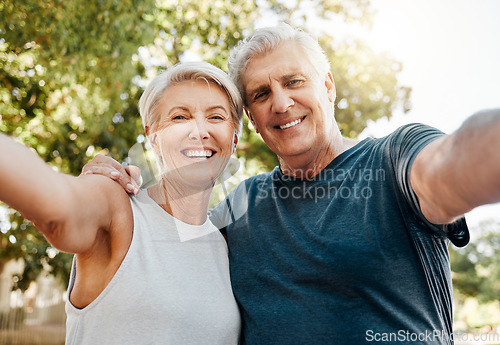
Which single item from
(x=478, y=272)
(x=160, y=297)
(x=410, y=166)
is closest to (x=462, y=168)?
(x=410, y=166)

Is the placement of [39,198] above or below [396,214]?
above

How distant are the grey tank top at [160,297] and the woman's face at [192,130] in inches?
9.8

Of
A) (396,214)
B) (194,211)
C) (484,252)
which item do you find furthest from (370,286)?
(484,252)

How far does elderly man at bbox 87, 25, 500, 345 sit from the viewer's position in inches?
50.2

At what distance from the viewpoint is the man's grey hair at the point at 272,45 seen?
2.25 metres

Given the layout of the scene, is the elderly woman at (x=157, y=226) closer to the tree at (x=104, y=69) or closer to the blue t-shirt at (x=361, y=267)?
the blue t-shirt at (x=361, y=267)

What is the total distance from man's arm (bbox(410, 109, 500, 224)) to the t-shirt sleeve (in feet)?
Answer: 0.19

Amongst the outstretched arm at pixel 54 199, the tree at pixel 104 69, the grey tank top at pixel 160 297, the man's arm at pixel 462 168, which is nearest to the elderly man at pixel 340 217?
the man's arm at pixel 462 168

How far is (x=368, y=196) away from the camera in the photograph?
1723mm

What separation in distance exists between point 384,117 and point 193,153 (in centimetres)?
735

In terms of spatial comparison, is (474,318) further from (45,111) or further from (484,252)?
(45,111)

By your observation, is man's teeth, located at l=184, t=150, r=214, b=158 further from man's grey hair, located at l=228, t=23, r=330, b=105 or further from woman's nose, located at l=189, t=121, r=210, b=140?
man's grey hair, located at l=228, t=23, r=330, b=105

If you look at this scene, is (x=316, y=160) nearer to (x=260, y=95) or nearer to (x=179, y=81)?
(x=260, y=95)

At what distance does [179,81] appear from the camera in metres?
2.16
